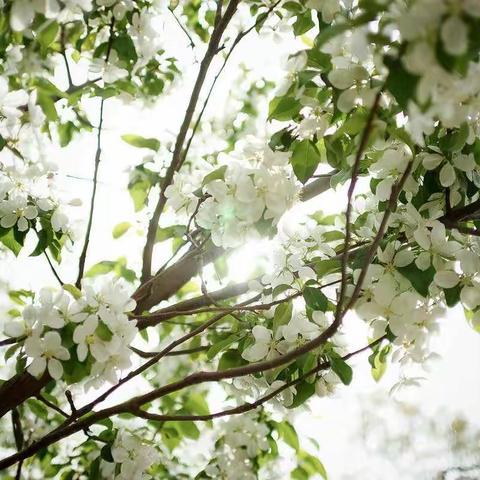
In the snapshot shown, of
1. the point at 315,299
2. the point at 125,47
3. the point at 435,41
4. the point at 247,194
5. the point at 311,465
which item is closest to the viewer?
the point at 435,41

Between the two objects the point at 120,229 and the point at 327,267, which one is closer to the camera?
the point at 327,267

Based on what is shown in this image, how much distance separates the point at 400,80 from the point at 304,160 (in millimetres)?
416

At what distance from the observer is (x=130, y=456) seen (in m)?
1.20

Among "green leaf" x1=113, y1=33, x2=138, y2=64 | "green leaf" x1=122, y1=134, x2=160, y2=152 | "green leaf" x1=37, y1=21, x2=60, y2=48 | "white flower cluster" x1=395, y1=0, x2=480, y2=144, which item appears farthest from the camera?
"green leaf" x1=122, y1=134, x2=160, y2=152

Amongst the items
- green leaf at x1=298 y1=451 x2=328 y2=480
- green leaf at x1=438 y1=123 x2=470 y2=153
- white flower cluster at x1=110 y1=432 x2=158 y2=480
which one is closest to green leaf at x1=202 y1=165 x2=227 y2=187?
green leaf at x1=438 y1=123 x2=470 y2=153

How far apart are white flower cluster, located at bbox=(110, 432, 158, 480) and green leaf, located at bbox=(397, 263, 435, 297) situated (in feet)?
2.39

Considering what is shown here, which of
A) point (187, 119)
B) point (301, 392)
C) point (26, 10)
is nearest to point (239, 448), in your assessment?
point (301, 392)

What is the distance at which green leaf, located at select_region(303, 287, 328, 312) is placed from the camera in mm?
896

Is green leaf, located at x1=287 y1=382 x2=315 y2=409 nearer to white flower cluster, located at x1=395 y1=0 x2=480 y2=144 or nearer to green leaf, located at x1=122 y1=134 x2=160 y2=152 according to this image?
white flower cluster, located at x1=395 y1=0 x2=480 y2=144

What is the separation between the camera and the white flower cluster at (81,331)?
2.65 feet

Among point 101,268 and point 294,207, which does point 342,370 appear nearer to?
point 294,207

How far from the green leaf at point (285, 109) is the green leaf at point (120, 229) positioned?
0.94 m

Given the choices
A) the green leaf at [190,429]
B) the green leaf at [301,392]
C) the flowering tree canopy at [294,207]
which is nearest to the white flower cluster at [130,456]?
the flowering tree canopy at [294,207]

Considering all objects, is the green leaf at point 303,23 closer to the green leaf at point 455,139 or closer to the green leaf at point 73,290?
the green leaf at point 455,139
